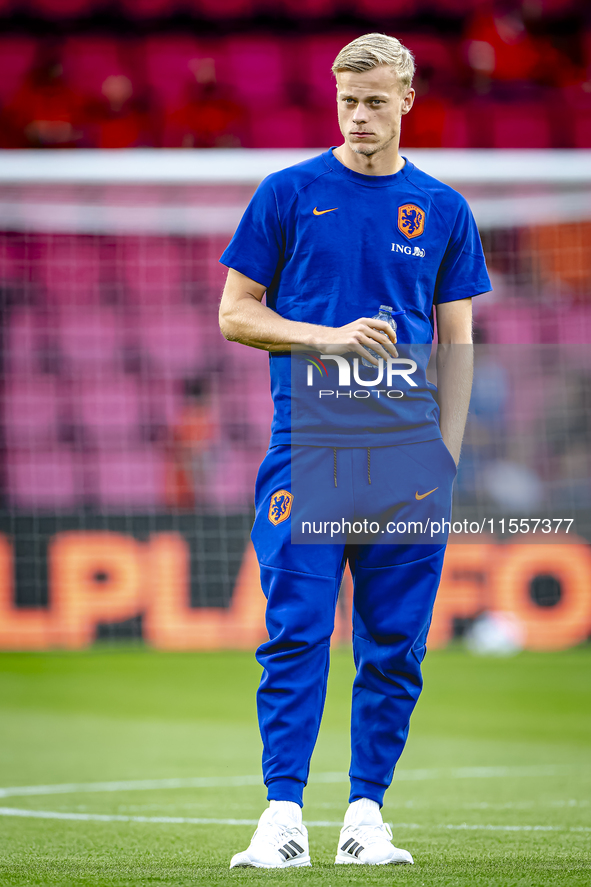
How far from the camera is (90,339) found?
33.7ft

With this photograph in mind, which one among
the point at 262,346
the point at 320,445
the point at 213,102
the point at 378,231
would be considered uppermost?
the point at 213,102

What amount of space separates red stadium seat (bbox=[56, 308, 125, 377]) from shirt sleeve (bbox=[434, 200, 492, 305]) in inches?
300

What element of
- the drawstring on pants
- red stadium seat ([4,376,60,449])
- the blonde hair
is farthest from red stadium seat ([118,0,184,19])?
the drawstring on pants

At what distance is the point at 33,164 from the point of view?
6832 mm

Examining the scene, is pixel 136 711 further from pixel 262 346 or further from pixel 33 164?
pixel 262 346

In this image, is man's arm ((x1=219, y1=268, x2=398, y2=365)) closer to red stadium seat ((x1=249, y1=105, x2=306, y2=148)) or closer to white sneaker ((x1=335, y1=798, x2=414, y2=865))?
white sneaker ((x1=335, y1=798, x2=414, y2=865))

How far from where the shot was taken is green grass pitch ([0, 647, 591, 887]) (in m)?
2.66

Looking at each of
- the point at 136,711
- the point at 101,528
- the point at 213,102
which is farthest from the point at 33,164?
the point at 213,102

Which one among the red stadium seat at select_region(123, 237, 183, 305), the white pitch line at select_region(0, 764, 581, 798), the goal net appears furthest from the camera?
the red stadium seat at select_region(123, 237, 183, 305)

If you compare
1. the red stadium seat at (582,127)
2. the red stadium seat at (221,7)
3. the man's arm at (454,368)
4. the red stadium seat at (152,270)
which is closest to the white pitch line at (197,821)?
the man's arm at (454,368)

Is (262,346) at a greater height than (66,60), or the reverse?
(66,60)

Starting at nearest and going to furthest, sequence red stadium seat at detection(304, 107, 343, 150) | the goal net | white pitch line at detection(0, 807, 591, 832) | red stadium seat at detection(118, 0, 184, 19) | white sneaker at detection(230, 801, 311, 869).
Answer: white sneaker at detection(230, 801, 311, 869), white pitch line at detection(0, 807, 591, 832), the goal net, red stadium seat at detection(304, 107, 343, 150), red stadium seat at detection(118, 0, 184, 19)

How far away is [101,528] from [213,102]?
4.60 meters

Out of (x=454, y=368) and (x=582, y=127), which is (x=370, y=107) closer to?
(x=454, y=368)
